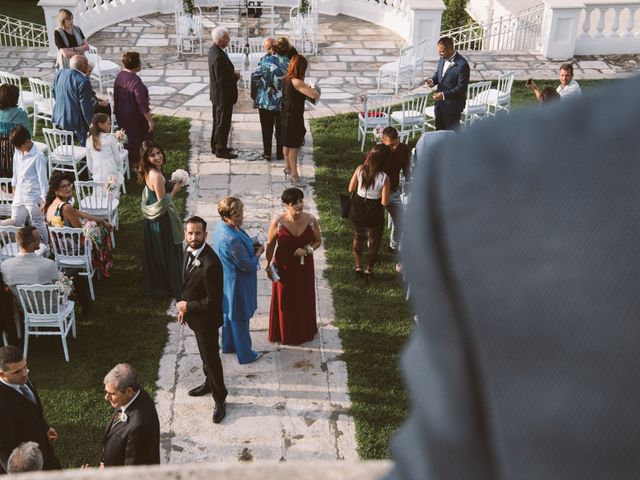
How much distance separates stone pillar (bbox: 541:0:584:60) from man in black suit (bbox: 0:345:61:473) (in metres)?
13.4

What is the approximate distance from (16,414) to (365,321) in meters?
3.97

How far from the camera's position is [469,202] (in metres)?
0.80

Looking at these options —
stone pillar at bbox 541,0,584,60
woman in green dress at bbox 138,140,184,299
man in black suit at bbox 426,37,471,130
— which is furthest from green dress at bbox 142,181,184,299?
stone pillar at bbox 541,0,584,60

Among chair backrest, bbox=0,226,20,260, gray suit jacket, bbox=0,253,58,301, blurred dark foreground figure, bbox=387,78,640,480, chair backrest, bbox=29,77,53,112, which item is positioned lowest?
chair backrest, bbox=0,226,20,260

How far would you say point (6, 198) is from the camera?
10.3 metres

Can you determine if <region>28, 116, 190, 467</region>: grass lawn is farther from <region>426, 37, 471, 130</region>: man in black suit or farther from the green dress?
<region>426, 37, 471, 130</region>: man in black suit

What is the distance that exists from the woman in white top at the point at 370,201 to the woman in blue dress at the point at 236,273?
5.70ft

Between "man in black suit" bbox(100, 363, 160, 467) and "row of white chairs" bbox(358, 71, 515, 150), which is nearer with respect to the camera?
"man in black suit" bbox(100, 363, 160, 467)

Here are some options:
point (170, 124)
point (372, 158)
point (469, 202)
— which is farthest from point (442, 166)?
point (170, 124)

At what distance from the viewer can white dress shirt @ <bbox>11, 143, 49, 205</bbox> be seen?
31.7 feet

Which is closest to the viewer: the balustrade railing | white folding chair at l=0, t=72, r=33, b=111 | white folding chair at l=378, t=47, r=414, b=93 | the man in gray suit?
the man in gray suit

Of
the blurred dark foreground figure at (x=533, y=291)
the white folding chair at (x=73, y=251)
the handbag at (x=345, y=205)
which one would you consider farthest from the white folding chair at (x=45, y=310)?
the blurred dark foreground figure at (x=533, y=291)

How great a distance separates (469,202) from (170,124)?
13514mm

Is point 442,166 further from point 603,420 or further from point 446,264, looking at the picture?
point 603,420
